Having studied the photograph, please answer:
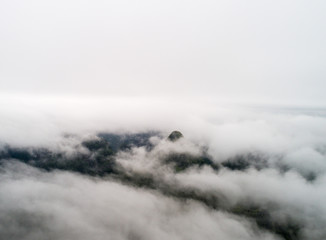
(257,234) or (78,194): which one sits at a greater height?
(78,194)

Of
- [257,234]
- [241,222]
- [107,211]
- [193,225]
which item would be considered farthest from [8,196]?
[257,234]

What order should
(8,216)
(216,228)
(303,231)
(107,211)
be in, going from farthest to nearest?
(303,231) → (216,228) → (107,211) → (8,216)

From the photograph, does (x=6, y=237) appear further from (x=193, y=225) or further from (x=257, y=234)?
(x=257, y=234)

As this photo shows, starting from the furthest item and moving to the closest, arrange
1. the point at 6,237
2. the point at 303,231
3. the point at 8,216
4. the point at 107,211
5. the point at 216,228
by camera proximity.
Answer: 1. the point at 303,231
2. the point at 216,228
3. the point at 107,211
4. the point at 8,216
5. the point at 6,237

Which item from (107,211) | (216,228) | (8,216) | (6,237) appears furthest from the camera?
(216,228)

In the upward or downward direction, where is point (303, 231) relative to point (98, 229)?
downward

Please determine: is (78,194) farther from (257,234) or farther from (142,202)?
(257,234)

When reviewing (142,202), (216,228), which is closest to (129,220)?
(142,202)

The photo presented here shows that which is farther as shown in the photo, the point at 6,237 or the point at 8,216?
the point at 8,216

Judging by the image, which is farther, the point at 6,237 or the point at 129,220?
the point at 129,220
